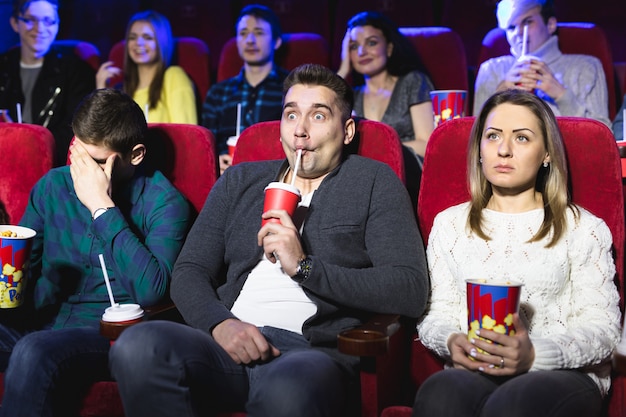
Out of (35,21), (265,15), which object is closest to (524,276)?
(265,15)

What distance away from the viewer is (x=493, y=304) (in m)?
1.21

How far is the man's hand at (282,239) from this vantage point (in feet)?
4.53

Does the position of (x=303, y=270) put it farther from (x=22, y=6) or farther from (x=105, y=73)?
(x=22, y=6)

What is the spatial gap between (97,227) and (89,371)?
280 mm

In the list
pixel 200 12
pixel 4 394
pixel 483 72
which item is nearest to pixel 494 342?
pixel 4 394

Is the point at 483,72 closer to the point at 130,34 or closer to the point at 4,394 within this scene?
the point at 130,34

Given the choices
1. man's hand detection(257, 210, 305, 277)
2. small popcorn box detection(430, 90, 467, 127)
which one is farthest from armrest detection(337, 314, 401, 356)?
small popcorn box detection(430, 90, 467, 127)

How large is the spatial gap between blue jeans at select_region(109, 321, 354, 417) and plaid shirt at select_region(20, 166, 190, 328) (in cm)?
27

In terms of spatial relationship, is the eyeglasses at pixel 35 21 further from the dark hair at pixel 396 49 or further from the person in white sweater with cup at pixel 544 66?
the person in white sweater with cup at pixel 544 66

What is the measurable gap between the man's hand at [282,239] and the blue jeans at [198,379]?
0.53 ft

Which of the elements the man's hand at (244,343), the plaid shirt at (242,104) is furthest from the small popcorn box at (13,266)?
the plaid shirt at (242,104)

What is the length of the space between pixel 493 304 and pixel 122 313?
2.12ft

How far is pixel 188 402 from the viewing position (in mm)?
1302

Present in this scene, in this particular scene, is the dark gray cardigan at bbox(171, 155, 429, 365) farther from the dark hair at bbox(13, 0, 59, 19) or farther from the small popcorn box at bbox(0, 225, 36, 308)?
the dark hair at bbox(13, 0, 59, 19)
